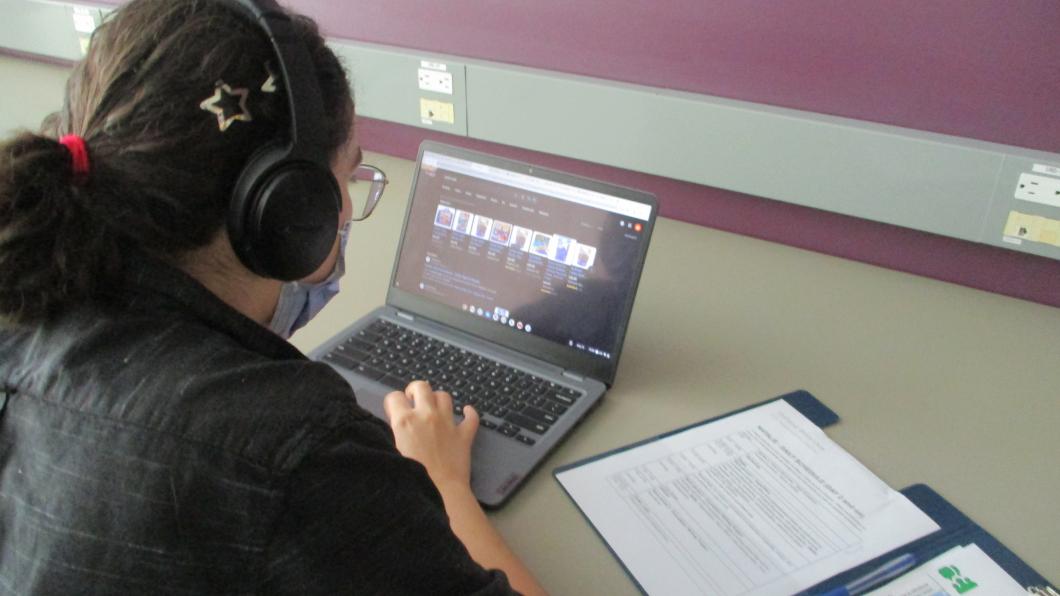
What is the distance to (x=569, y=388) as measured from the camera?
40.6 inches

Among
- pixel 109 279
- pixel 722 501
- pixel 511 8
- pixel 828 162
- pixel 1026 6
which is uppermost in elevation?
pixel 1026 6

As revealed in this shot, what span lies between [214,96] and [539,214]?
21.5 inches

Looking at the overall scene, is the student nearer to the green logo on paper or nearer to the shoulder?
the shoulder

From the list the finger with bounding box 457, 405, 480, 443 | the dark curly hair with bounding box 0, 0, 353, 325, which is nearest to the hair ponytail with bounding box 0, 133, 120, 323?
the dark curly hair with bounding box 0, 0, 353, 325

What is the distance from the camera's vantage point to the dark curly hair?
0.58 m

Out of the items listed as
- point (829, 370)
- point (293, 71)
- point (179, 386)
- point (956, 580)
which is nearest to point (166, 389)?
point (179, 386)

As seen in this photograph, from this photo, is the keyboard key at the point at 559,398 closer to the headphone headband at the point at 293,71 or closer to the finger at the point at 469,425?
the finger at the point at 469,425

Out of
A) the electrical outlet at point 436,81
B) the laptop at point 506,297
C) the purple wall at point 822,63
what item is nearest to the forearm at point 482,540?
the laptop at point 506,297

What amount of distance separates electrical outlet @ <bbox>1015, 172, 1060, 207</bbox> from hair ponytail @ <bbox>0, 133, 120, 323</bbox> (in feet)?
3.92

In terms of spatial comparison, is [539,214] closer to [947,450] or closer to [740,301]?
[740,301]

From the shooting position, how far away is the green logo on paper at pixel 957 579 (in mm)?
758

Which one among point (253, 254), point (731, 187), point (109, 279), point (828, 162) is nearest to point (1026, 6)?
point (828, 162)

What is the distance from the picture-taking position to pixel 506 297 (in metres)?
1.11

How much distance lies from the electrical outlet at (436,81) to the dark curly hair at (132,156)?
94 centimetres
